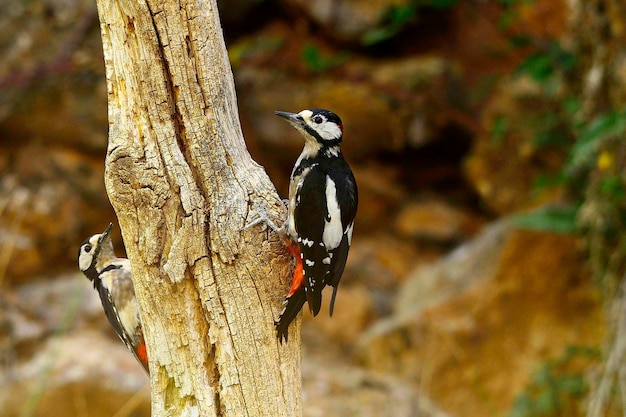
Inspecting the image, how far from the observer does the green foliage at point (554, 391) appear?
14.8 feet

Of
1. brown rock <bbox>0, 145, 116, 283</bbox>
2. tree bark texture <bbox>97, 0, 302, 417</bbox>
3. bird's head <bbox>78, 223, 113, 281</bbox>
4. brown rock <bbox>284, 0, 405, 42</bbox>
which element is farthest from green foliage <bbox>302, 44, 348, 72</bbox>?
tree bark texture <bbox>97, 0, 302, 417</bbox>

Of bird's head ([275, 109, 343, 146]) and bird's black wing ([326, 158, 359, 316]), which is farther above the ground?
bird's head ([275, 109, 343, 146])

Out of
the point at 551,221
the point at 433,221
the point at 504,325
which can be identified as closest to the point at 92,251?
the point at 551,221

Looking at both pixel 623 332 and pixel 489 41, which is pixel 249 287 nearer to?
pixel 623 332

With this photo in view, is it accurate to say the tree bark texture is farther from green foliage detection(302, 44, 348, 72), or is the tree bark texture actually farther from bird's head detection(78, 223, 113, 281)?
green foliage detection(302, 44, 348, 72)

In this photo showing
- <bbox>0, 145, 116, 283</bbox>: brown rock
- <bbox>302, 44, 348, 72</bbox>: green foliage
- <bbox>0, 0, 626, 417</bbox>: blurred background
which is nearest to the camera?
<bbox>0, 0, 626, 417</bbox>: blurred background

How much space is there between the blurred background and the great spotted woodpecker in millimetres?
1787

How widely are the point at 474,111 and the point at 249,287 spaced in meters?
3.94

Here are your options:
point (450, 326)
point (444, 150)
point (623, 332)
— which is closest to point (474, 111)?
point (444, 150)

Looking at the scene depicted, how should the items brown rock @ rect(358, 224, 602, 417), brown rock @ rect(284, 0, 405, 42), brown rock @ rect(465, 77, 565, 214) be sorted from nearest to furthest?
1. brown rock @ rect(358, 224, 602, 417)
2. brown rock @ rect(465, 77, 565, 214)
3. brown rock @ rect(284, 0, 405, 42)

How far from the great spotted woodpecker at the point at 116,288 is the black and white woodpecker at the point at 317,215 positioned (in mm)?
697

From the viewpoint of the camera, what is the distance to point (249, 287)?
7.52 feet

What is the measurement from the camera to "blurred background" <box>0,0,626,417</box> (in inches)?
191

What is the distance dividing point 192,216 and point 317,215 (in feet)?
1.83
